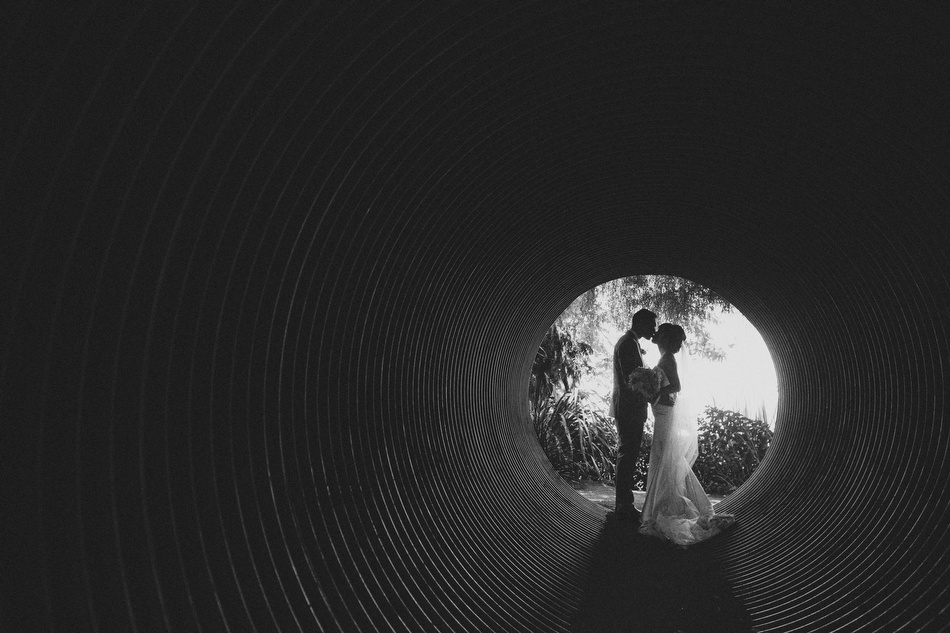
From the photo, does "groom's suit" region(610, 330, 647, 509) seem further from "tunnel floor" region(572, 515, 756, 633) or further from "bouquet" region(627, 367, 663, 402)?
"tunnel floor" region(572, 515, 756, 633)

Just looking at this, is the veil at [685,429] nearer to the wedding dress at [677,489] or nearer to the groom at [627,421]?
the wedding dress at [677,489]

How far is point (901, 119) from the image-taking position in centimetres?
338

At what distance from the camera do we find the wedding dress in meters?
A: 6.34

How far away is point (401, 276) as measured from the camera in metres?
4.02

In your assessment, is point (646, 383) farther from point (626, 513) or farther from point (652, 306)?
point (652, 306)

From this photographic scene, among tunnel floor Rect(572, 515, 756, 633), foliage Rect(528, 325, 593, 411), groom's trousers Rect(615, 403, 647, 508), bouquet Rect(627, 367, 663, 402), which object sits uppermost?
foliage Rect(528, 325, 593, 411)

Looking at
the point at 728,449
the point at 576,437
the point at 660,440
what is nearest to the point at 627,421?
the point at 660,440

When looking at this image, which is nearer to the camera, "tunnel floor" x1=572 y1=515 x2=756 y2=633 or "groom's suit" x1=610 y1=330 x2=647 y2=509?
"tunnel floor" x1=572 y1=515 x2=756 y2=633

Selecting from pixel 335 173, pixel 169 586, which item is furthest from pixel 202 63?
pixel 169 586

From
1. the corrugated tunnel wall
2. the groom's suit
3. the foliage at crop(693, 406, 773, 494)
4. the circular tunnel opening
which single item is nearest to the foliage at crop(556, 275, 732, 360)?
the circular tunnel opening

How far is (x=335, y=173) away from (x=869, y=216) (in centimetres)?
322

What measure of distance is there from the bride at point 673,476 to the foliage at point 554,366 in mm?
5346

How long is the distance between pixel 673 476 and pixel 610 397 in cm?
495

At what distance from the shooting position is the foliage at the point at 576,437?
11547 millimetres
